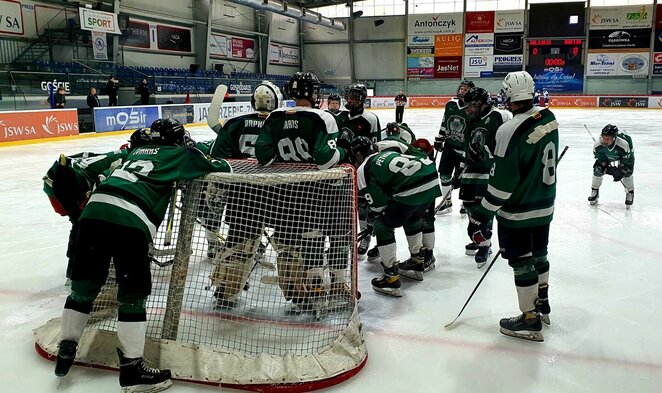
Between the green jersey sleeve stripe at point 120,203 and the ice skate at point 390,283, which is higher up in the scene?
the green jersey sleeve stripe at point 120,203

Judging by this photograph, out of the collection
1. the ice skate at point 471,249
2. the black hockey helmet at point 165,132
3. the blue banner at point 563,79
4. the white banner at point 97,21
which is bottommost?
the ice skate at point 471,249

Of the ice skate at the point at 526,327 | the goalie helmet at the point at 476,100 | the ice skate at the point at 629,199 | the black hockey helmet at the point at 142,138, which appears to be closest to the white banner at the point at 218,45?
the ice skate at the point at 629,199

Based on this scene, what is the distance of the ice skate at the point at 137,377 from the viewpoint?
88.4 inches

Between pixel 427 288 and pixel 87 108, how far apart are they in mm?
13156

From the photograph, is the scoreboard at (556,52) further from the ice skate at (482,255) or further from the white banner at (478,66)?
the ice skate at (482,255)

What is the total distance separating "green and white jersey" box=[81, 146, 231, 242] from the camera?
2.20 m

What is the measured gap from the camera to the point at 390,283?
342 cm

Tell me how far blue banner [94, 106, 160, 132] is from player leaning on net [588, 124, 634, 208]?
37.5 ft

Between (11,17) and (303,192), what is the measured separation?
16481 millimetres

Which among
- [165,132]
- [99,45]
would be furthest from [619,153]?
[99,45]

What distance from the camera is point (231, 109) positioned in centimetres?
1731

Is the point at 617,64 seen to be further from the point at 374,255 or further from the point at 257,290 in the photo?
the point at 257,290

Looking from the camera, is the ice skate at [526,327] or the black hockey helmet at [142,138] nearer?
the black hockey helmet at [142,138]

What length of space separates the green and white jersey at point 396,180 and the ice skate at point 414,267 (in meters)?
0.54
